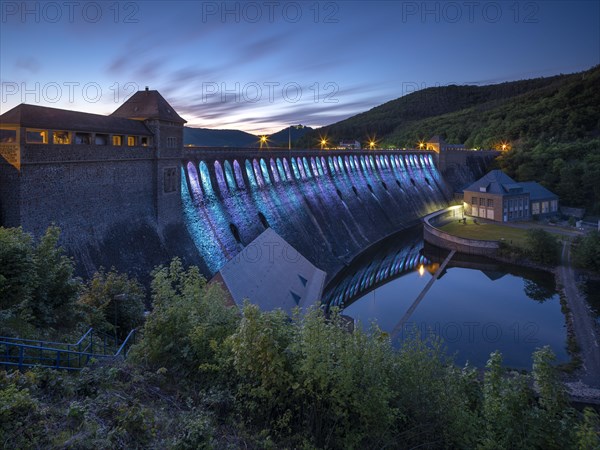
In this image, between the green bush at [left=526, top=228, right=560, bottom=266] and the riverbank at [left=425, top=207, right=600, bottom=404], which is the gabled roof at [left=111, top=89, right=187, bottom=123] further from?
the green bush at [left=526, top=228, right=560, bottom=266]

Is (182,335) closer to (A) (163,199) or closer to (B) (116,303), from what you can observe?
(B) (116,303)

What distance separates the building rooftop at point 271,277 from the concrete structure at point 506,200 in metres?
36.6

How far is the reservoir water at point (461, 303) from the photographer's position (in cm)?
2452

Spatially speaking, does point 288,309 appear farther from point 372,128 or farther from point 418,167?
point 372,128

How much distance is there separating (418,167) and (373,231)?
28.5 meters

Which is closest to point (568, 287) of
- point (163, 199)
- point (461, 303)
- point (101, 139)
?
point (461, 303)

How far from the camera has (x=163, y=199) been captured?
25203 mm

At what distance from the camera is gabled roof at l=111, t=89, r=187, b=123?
976 inches

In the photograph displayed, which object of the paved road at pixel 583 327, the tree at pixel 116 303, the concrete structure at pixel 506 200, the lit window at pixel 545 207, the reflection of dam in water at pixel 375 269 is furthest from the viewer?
the lit window at pixel 545 207

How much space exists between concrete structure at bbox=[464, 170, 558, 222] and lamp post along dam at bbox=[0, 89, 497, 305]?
816 inches

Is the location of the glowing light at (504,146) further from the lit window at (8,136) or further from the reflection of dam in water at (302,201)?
the lit window at (8,136)

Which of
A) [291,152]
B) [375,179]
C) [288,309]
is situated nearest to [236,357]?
[288,309]

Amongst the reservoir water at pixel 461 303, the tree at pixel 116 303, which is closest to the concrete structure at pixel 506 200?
the reservoir water at pixel 461 303

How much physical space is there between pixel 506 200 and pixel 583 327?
103 ft
